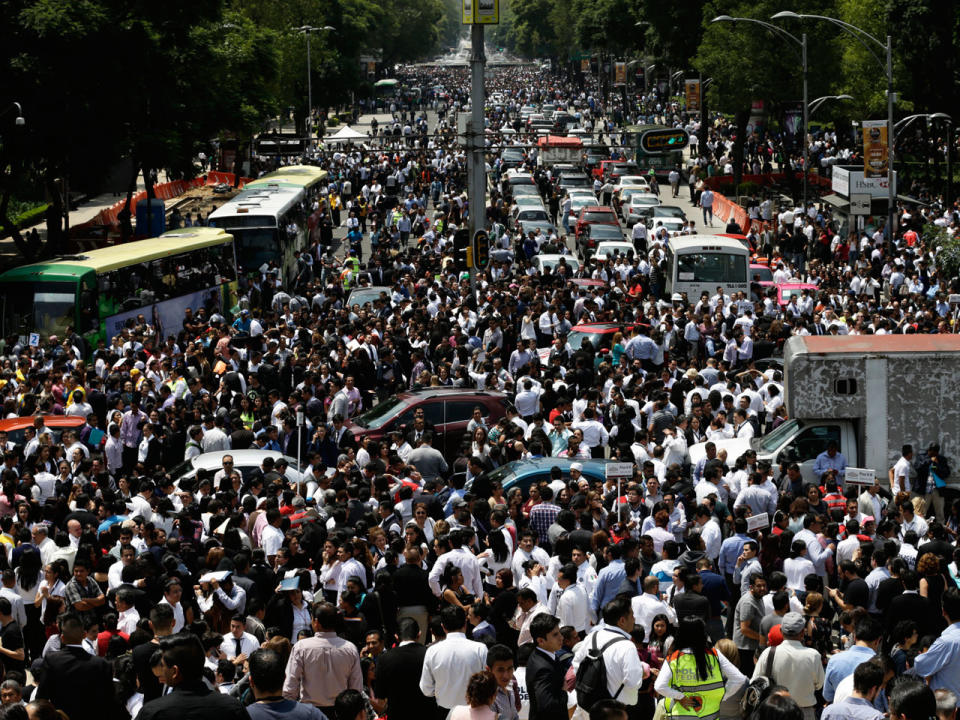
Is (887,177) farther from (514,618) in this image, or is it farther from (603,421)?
(514,618)

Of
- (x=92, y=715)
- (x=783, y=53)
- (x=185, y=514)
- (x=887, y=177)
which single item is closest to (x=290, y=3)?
(x=783, y=53)

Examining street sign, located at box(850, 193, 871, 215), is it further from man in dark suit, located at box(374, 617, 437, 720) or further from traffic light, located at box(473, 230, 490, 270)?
man in dark suit, located at box(374, 617, 437, 720)

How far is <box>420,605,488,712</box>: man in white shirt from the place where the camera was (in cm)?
946

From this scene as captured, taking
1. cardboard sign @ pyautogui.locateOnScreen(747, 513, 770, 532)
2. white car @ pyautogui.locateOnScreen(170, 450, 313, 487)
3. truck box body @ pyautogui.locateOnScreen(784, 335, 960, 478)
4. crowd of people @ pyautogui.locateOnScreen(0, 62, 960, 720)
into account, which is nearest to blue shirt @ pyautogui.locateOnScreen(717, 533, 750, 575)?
crowd of people @ pyautogui.locateOnScreen(0, 62, 960, 720)

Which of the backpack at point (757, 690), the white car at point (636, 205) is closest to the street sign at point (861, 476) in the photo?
the backpack at point (757, 690)

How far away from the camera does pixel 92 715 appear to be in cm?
958

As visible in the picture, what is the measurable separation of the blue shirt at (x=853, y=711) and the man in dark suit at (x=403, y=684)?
2.66 m

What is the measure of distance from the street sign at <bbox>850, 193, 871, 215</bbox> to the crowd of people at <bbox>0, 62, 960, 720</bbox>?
10.1 m

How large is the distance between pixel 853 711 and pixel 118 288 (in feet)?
73.3

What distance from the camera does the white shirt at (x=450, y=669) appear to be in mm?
9461

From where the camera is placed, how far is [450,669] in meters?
9.47

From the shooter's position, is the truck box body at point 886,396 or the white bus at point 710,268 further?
the white bus at point 710,268

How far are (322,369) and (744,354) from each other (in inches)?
279

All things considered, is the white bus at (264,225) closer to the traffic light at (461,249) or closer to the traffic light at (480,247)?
the traffic light at (461,249)
